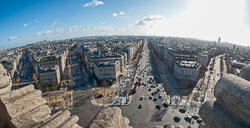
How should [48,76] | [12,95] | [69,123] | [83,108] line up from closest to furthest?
1. [69,123]
2. [12,95]
3. [83,108]
4. [48,76]

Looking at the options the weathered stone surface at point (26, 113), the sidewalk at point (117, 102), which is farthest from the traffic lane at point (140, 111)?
the weathered stone surface at point (26, 113)

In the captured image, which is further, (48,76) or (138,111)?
(48,76)

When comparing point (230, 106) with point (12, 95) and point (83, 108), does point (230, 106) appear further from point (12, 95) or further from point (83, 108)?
point (83, 108)

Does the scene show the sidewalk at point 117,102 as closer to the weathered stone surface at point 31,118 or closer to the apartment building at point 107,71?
the apartment building at point 107,71

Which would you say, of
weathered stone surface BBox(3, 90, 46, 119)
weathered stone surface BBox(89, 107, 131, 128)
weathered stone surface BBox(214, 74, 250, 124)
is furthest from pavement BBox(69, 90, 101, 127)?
weathered stone surface BBox(214, 74, 250, 124)

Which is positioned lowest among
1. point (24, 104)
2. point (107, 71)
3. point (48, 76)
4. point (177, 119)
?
point (177, 119)

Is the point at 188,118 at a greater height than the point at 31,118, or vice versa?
the point at 31,118

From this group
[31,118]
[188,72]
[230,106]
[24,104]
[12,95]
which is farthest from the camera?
[188,72]

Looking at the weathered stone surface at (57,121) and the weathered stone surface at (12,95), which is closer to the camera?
the weathered stone surface at (57,121)

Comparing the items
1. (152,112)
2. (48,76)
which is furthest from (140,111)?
(48,76)

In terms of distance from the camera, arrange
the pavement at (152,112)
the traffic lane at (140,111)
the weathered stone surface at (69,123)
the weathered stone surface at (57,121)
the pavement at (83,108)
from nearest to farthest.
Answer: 1. the weathered stone surface at (57,121)
2. the weathered stone surface at (69,123)
3. the traffic lane at (140,111)
4. the pavement at (152,112)
5. the pavement at (83,108)
